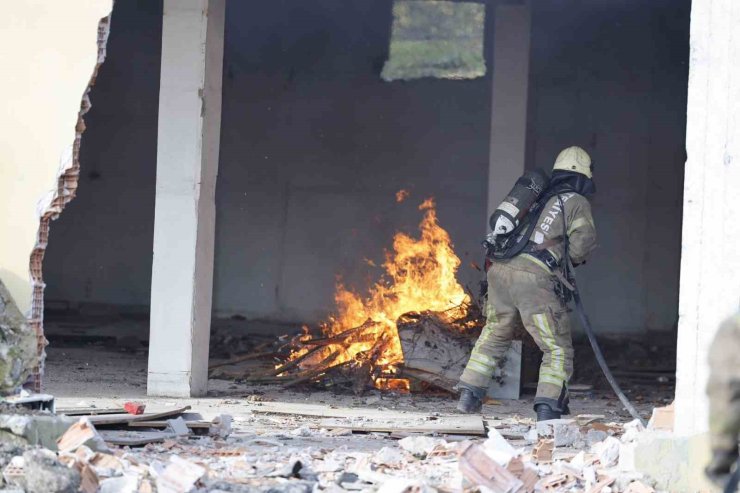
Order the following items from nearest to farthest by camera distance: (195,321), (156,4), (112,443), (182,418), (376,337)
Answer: (112,443) → (182,418) → (195,321) → (376,337) → (156,4)

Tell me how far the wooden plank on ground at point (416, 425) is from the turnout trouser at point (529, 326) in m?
0.30

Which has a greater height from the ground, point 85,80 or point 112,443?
point 85,80

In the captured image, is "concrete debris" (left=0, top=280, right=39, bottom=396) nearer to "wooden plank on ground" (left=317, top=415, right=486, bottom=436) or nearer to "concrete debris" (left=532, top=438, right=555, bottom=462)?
"wooden plank on ground" (left=317, top=415, right=486, bottom=436)

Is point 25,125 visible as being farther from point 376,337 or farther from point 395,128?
point 395,128

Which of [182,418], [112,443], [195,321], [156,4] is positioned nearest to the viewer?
[112,443]

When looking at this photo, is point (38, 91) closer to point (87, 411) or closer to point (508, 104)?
point (87, 411)

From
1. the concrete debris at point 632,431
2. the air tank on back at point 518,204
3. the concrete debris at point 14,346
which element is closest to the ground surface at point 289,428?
the concrete debris at point 632,431

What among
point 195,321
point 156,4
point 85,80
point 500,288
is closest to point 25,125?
point 85,80

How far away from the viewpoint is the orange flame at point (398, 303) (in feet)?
32.7

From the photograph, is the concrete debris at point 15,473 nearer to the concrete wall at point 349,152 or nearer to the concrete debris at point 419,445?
the concrete debris at point 419,445

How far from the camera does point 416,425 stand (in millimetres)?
7836

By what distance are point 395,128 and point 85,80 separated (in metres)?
8.16

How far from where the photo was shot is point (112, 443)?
6.37 m

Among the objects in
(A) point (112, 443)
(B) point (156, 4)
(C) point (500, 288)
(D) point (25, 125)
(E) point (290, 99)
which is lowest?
(A) point (112, 443)
